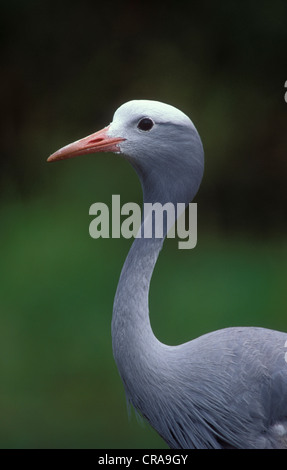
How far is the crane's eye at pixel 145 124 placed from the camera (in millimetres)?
1109

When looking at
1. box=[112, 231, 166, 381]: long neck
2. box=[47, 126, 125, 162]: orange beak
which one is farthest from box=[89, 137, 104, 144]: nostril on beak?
box=[112, 231, 166, 381]: long neck

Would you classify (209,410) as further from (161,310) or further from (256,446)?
(161,310)

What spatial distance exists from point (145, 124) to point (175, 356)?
35cm

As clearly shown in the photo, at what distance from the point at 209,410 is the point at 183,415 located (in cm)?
4

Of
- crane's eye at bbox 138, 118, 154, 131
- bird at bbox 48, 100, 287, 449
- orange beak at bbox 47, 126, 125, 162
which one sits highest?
crane's eye at bbox 138, 118, 154, 131

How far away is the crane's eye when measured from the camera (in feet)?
3.64

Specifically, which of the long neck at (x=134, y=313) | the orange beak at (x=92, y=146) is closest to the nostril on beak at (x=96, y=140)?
the orange beak at (x=92, y=146)

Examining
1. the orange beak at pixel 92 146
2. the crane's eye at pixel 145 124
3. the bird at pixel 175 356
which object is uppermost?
the crane's eye at pixel 145 124

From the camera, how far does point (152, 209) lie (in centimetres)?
113

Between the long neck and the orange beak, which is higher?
A: the orange beak

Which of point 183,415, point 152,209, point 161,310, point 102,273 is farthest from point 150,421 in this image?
point 102,273

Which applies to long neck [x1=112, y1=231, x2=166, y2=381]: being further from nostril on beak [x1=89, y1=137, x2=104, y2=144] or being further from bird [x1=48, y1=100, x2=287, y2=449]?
nostril on beak [x1=89, y1=137, x2=104, y2=144]

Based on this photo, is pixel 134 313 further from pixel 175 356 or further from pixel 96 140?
pixel 96 140

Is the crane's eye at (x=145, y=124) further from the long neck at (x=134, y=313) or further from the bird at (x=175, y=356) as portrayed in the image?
the long neck at (x=134, y=313)
